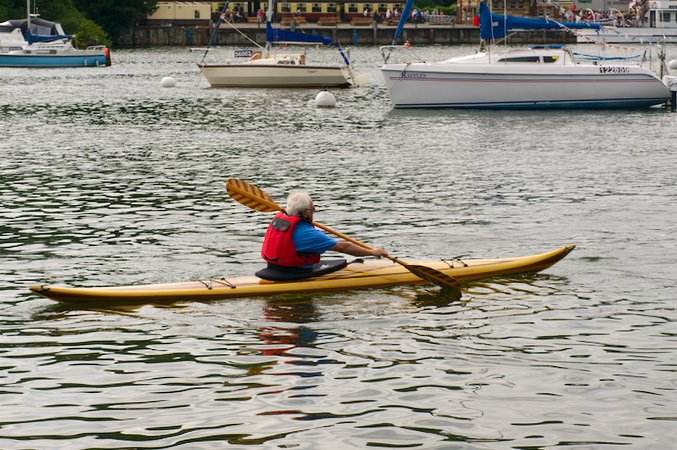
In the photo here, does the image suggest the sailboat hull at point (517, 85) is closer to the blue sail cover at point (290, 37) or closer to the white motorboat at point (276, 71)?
the white motorboat at point (276, 71)

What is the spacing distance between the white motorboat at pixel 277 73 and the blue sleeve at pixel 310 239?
1853 inches

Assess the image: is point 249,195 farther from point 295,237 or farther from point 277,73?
point 277,73

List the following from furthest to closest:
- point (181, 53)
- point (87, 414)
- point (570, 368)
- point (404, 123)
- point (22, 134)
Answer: point (181, 53)
point (404, 123)
point (22, 134)
point (570, 368)
point (87, 414)

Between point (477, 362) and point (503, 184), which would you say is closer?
point (477, 362)

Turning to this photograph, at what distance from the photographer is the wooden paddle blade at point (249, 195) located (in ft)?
61.2

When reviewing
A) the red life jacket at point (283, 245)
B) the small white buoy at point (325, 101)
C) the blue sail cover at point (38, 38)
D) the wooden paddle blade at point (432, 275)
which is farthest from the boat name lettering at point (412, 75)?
the blue sail cover at point (38, 38)

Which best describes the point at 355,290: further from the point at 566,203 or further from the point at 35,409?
the point at 566,203

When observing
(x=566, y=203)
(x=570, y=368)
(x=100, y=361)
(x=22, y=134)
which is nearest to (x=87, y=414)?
(x=100, y=361)

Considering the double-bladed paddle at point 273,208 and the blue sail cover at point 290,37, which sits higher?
the blue sail cover at point 290,37

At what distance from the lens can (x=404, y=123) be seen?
4584cm

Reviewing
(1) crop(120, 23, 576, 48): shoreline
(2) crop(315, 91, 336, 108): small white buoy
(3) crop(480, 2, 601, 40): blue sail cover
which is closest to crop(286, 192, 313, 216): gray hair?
(3) crop(480, 2, 601, 40): blue sail cover

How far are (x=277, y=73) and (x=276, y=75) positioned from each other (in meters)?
0.16

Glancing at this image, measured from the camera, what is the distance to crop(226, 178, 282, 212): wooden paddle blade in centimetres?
1864

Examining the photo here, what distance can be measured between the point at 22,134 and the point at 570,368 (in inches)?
1247
